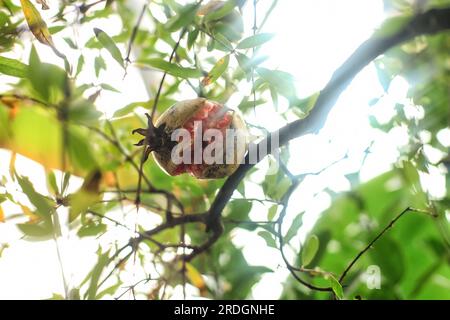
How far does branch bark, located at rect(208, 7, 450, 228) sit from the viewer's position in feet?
1.62

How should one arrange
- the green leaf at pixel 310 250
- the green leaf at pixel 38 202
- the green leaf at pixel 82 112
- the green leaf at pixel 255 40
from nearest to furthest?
the green leaf at pixel 82 112 → the green leaf at pixel 38 202 → the green leaf at pixel 255 40 → the green leaf at pixel 310 250

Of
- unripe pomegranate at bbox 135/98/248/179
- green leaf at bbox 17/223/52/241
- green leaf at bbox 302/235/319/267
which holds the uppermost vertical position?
unripe pomegranate at bbox 135/98/248/179

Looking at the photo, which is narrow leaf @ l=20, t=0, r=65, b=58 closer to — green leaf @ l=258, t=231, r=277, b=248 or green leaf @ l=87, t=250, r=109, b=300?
green leaf @ l=87, t=250, r=109, b=300

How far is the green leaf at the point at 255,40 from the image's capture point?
18.5 inches

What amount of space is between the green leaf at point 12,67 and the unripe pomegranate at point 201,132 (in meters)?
0.13

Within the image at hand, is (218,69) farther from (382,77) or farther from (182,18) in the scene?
(382,77)

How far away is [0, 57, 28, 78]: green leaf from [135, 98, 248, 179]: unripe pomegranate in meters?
0.13

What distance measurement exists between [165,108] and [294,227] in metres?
0.23

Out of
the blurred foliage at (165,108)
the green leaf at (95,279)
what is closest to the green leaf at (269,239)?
the blurred foliage at (165,108)

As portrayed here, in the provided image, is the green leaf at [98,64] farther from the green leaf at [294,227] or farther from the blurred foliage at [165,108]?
the green leaf at [294,227]

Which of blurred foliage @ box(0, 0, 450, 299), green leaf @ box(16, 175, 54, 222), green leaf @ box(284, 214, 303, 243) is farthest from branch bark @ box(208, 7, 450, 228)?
green leaf @ box(16, 175, 54, 222)
